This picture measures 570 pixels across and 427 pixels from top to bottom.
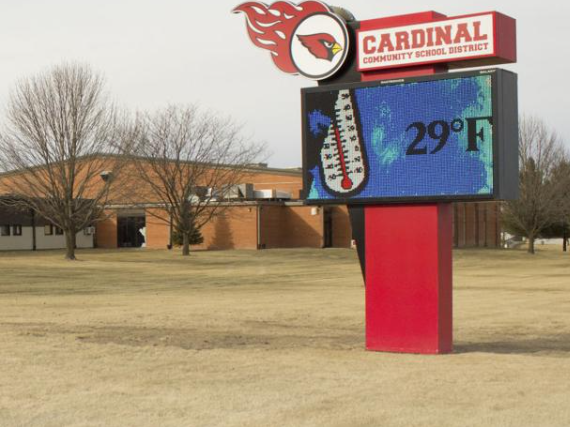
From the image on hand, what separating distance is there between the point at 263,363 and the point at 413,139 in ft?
12.7

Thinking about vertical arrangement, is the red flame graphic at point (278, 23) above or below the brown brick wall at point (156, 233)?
above

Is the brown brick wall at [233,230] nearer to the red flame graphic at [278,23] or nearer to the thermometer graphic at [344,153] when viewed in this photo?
the red flame graphic at [278,23]

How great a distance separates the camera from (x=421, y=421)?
28.6 ft

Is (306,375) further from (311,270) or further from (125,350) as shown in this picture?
(311,270)

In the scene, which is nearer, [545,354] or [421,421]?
[421,421]

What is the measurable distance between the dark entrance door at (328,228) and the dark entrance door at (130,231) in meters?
13.2

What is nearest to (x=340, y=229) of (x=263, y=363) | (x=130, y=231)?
(x=130, y=231)

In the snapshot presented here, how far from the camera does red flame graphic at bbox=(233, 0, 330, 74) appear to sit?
48.6 feet

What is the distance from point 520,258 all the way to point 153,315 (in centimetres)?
3842

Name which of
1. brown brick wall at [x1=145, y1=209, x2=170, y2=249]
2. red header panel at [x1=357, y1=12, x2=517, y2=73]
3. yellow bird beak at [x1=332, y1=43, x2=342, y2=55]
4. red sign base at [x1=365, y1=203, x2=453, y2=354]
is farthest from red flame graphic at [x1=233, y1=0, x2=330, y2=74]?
brown brick wall at [x1=145, y1=209, x2=170, y2=249]

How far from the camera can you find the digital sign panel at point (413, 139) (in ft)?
42.5

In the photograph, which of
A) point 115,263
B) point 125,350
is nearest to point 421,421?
point 125,350

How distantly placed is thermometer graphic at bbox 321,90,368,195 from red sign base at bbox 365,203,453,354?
0.53 m

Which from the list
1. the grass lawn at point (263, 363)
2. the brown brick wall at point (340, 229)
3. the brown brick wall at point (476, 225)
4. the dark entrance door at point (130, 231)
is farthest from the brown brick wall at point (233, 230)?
the grass lawn at point (263, 363)
